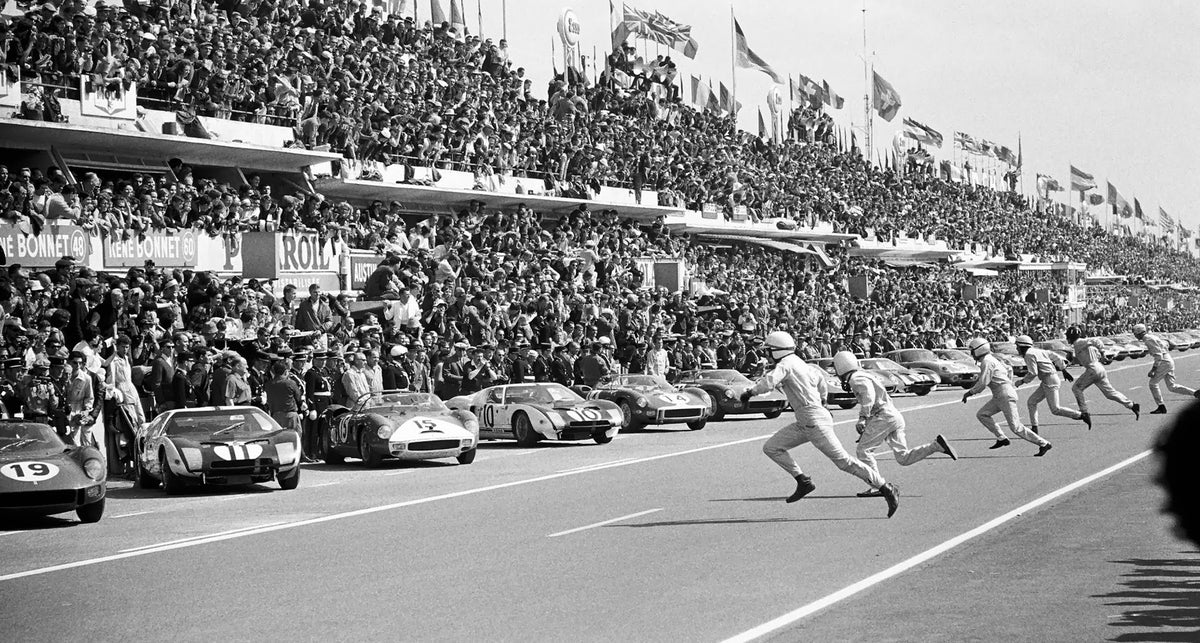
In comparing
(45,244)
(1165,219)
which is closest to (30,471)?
(45,244)

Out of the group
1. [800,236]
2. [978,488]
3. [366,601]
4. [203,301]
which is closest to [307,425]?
[203,301]

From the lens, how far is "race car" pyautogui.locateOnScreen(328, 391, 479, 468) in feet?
63.7

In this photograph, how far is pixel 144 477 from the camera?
56.0 ft

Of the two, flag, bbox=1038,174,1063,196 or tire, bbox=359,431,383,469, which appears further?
flag, bbox=1038,174,1063,196

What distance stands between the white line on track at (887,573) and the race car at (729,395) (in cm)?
1525

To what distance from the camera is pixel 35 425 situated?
14.5 m

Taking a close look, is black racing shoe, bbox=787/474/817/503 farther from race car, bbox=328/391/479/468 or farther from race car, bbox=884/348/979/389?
race car, bbox=884/348/979/389

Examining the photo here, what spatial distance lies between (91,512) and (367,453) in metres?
6.30

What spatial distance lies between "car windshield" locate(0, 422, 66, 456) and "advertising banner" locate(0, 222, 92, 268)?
7483 millimetres

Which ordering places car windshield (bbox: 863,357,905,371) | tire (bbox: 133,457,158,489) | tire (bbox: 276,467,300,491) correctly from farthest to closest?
car windshield (bbox: 863,357,905,371), tire (bbox: 133,457,158,489), tire (bbox: 276,467,300,491)

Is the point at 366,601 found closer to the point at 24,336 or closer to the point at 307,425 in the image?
the point at 24,336

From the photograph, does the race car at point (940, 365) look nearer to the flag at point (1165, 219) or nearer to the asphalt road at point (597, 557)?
the asphalt road at point (597, 557)

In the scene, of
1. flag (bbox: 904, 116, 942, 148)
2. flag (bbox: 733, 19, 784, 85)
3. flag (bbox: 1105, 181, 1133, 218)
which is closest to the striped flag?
flag (bbox: 1105, 181, 1133, 218)

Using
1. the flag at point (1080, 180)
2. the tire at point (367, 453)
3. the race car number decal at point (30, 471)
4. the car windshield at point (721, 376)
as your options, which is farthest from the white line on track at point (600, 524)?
the flag at point (1080, 180)
